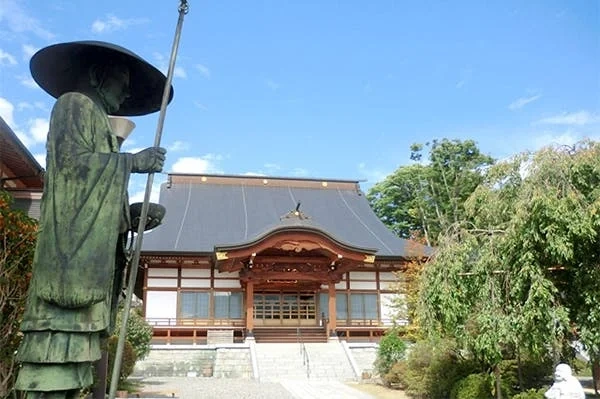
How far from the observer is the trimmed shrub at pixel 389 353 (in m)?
15.1

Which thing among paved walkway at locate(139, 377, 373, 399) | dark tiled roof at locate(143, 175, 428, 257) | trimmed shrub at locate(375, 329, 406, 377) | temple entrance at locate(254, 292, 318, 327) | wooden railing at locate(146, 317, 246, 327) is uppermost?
dark tiled roof at locate(143, 175, 428, 257)

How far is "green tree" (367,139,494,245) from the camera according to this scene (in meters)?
31.0

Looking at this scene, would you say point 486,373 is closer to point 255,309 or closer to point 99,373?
point 99,373

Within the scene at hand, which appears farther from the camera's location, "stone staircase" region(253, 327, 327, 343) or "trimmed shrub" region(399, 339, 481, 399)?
"stone staircase" region(253, 327, 327, 343)

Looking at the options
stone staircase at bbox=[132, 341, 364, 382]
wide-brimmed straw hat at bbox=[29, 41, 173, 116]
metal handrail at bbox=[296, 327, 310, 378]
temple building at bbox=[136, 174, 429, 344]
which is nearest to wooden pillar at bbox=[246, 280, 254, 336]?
temple building at bbox=[136, 174, 429, 344]

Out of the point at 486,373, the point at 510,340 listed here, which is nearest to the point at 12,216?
the point at 510,340

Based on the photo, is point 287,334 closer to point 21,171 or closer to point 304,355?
point 304,355

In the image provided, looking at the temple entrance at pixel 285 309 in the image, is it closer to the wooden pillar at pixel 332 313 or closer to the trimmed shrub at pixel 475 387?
the wooden pillar at pixel 332 313

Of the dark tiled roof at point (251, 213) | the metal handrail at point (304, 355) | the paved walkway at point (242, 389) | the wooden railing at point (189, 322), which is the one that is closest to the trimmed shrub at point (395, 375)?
the paved walkway at point (242, 389)

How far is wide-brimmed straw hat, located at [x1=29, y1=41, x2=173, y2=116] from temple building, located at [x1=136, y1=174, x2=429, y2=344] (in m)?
15.6

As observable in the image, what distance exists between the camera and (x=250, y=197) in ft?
88.2

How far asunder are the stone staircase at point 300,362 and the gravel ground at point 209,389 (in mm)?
1324

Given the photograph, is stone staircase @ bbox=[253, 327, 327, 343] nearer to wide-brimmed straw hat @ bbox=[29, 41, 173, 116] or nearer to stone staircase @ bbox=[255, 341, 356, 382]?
stone staircase @ bbox=[255, 341, 356, 382]

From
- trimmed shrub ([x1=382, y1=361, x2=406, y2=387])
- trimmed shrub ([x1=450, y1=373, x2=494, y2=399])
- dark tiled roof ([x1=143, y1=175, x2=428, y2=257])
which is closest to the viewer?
trimmed shrub ([x1=450, y1=373, x2=494, y2=399])
